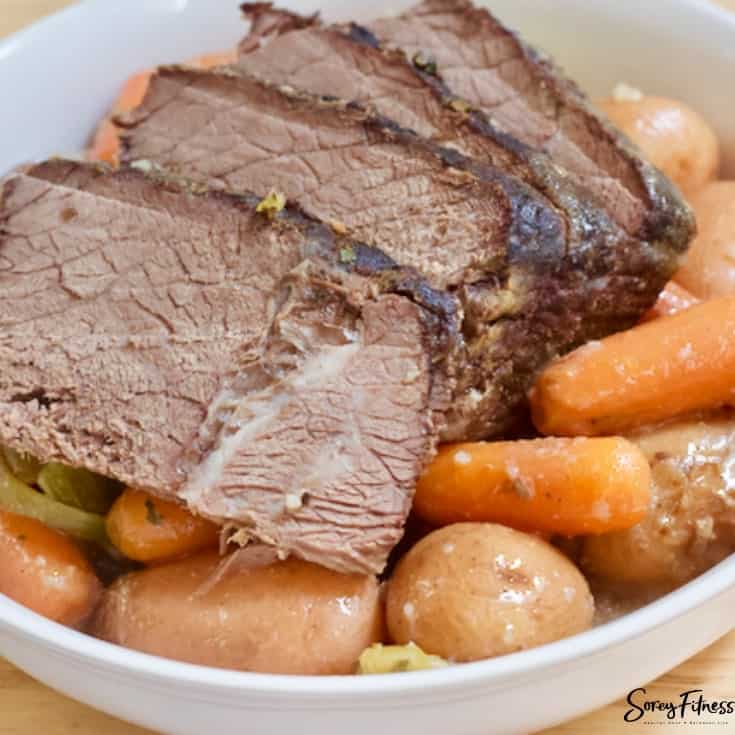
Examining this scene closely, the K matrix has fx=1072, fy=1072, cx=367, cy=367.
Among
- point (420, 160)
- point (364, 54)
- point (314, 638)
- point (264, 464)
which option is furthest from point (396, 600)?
point (364, 54)

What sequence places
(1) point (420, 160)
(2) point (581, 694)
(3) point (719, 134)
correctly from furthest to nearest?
(3) point (719, 134) < (1) point (420, 160) < (2) point (581, 694)

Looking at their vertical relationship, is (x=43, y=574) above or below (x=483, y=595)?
below

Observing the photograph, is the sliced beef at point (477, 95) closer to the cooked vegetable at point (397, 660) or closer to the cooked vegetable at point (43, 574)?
the cooked vegetable at point (397, 660)

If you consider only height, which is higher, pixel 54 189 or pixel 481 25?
pixel 481 25

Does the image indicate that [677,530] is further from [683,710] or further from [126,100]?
[126,100]

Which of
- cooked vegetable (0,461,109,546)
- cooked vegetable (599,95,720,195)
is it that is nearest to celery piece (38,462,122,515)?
cooked vegetable (0,461,109,546)

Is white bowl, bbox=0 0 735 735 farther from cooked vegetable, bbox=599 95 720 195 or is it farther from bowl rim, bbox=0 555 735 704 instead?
cooked vegetable, bbox=599 95 720 195

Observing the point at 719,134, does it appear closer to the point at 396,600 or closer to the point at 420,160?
the point at 420,160

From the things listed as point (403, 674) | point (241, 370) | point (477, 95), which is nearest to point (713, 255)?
point (477, 95)
